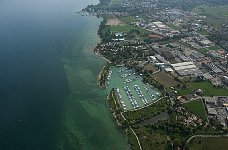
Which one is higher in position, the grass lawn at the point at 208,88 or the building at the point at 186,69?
the building at the point at 186,69

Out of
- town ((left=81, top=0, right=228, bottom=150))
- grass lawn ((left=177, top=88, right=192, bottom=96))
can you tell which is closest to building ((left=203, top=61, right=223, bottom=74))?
town ((left=81, top=0, right=228, bottom=150))

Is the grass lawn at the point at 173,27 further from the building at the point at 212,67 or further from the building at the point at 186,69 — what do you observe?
the building at the point at 186,69

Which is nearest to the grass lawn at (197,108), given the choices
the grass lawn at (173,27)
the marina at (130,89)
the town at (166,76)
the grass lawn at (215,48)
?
the town at (166,76)

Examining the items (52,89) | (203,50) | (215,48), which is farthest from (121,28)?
(52,89)

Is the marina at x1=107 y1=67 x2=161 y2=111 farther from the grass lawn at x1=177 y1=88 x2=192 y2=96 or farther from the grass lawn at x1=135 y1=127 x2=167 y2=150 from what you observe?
the grass lawn at x1=135 y1=127 x2=167 y2=150

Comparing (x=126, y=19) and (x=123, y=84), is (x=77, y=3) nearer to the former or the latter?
(x=126, y=19)

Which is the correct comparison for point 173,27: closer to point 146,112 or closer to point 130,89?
point 130,89
